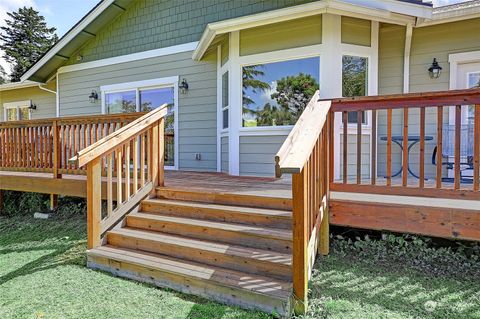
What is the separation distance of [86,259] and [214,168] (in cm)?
363

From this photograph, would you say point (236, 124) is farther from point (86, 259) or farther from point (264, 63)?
point (86, 259)

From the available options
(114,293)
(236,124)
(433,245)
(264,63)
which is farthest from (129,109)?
(433,245)

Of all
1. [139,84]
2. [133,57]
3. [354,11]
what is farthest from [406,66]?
[133,57]

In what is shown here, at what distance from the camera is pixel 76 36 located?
8.47 metres

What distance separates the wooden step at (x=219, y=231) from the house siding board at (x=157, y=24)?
4355 mm

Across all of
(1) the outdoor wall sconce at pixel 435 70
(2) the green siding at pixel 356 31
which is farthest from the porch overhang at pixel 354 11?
(1) the outdoor wall sconce at pixel 435 70

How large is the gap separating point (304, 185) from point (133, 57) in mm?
6956

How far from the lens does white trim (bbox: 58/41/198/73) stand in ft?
24.5

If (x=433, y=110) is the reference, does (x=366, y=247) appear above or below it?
below

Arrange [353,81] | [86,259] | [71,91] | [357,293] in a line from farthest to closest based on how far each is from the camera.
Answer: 1. [71,91]
2. [353,81]
3. [86,259]
4. [357,293]

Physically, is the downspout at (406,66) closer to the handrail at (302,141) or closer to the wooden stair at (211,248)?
the handrail at (302,141)

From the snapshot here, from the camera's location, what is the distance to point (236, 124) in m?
5.88

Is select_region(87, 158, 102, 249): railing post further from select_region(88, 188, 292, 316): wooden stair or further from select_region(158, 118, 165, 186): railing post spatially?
select_region(158, 118, 165, 186): railing post

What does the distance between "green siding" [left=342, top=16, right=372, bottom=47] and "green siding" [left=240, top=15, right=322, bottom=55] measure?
1.31 feet
